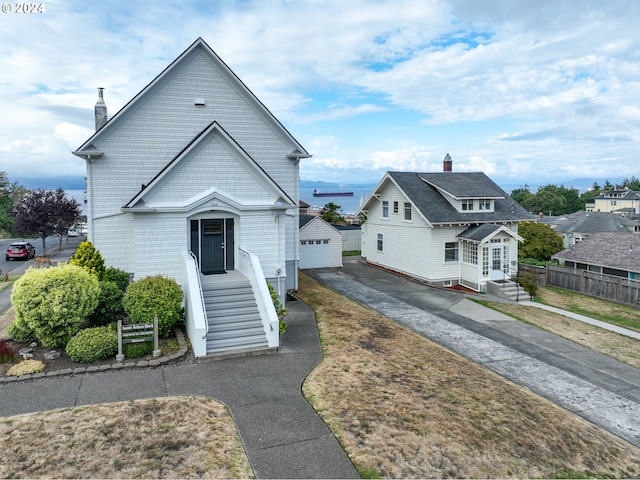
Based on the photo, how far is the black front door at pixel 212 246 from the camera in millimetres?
15953

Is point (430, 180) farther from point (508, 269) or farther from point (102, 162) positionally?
point (102, 162)

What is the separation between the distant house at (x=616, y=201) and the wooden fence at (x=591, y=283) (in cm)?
8644

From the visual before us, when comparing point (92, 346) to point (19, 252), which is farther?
point (19, 252)

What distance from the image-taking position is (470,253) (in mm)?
25859

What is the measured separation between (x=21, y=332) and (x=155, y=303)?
3471 millimetres

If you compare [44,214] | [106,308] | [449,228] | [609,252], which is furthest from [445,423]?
[44,214]

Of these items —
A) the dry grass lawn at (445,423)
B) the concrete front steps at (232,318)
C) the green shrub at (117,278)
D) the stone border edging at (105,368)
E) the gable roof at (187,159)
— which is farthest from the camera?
the green shrub at (117,278)

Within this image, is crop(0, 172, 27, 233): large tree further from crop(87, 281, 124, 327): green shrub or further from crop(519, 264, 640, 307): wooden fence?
crop(519, 264, 640, 307): wooden fence

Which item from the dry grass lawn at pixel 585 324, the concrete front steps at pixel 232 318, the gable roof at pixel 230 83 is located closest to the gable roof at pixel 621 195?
the dry grass lawn at pixel 585 324

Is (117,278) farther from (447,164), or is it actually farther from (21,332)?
(447,164)

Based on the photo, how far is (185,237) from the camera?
604 inches

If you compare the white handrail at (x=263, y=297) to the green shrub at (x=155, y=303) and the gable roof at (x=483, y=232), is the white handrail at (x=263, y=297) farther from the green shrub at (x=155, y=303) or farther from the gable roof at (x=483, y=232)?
the gable roof at (x=483, y=232)

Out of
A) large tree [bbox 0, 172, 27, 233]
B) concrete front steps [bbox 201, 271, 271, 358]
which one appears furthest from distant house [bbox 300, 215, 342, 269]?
large tree [bbox 0, 172, 27, 233]

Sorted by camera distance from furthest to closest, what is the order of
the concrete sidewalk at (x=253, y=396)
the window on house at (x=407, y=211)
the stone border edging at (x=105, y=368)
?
the window on house at (x=407, y=211) → the stone border edging at (x=105, y=368) → the concrete sidewalk at (x=253, y=396)
